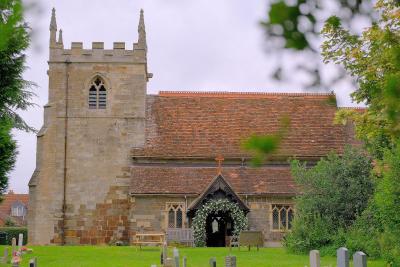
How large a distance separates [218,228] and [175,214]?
8.88 feet

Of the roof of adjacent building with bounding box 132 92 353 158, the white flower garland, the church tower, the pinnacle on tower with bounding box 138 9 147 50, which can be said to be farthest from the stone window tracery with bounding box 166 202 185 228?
the pinnacle on tower with bounding box 138 9 147 50

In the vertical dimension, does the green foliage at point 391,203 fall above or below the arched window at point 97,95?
below

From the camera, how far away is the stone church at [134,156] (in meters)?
33.0

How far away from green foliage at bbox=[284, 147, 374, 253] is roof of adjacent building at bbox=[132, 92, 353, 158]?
7960mm

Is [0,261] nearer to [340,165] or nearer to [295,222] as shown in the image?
[295,222]

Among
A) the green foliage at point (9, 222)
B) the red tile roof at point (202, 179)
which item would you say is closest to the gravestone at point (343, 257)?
the red tile roof at point (202, 179)

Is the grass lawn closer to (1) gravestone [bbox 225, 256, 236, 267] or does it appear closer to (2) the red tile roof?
(1) gravestone [bbox 225, 256, 236, 267]

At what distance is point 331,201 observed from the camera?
25234 mm

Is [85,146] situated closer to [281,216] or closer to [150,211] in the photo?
[150,211]

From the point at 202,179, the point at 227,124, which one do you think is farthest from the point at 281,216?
the point at 227,124

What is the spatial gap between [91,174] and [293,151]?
9826 mm

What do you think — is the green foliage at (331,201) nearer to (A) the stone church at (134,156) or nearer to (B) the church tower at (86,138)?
(A) the stone church at (134,156)

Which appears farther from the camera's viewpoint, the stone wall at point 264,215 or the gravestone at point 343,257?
the stone wall at point 264,215

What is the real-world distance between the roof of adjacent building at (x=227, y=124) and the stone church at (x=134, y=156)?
0.19ft
